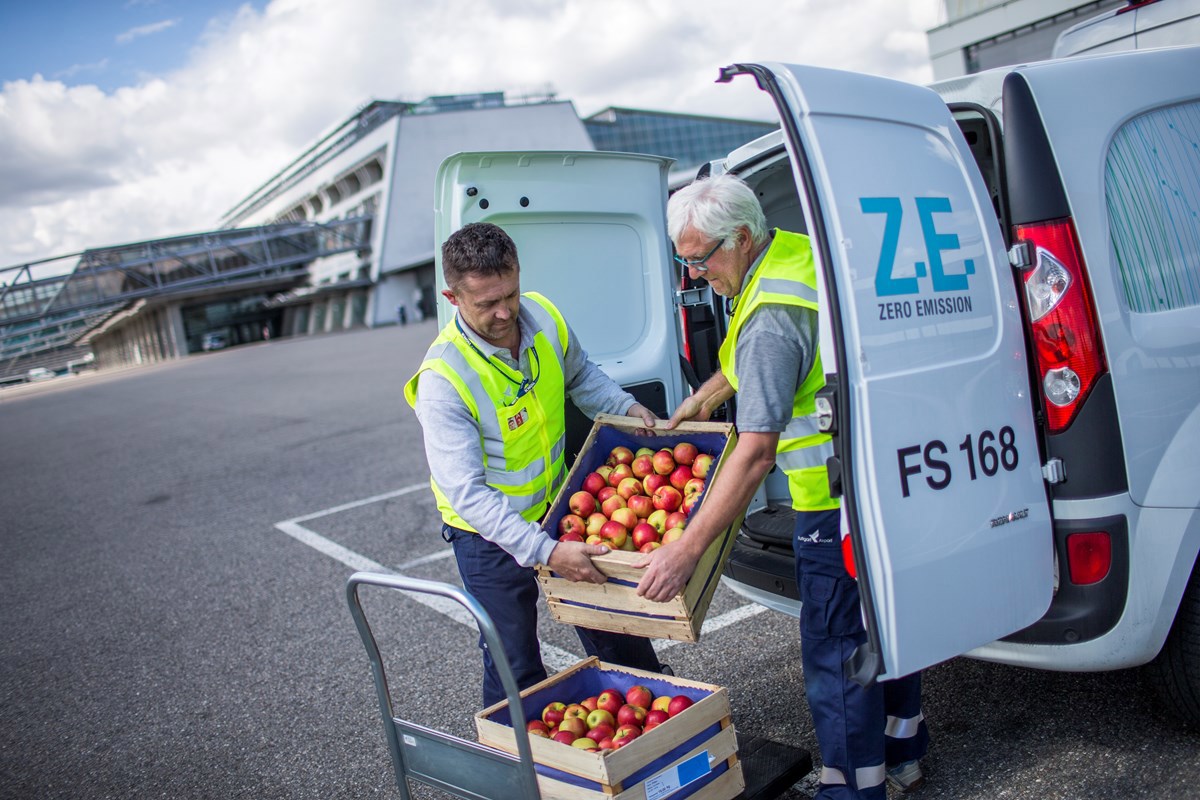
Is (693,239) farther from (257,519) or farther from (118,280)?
(118,280)

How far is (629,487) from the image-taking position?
10.0 feet

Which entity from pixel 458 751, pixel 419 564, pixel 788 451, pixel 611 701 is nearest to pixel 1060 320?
pixel 788 451

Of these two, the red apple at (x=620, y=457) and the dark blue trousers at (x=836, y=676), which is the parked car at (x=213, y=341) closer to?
the red apple at (x=620, y=457)

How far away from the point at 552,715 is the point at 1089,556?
1636 mm

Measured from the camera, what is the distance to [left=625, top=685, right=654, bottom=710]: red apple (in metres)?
2.80

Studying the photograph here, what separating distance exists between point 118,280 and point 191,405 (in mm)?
44965

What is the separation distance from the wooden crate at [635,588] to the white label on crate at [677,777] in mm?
338

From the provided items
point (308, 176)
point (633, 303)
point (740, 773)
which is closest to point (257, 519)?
point (633, 303)

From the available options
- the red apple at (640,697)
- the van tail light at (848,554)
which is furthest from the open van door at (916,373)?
the red apple at (640,697)

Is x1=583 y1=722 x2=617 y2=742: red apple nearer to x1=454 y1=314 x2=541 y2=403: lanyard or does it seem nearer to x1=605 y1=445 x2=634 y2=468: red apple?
x1=605 y1=445 x2=634 y2=468: red apple

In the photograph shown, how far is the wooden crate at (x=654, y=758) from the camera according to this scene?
2354mm

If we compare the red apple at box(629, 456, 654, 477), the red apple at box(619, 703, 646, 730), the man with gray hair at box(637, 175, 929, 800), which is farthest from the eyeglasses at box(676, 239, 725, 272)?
the red apple at box(619, 703, 646, 730)

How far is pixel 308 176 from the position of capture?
261 ft

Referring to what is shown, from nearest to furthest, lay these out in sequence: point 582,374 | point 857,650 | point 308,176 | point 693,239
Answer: point 857,650 → point 693,239 → point 582,374 → point 308,176
